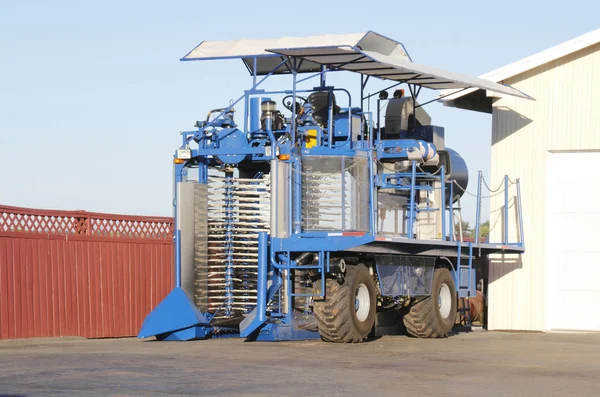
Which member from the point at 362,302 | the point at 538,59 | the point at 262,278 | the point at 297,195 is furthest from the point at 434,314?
the point at 538,59

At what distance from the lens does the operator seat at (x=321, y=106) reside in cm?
1781

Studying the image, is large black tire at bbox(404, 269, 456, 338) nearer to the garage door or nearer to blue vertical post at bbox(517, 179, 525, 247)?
blue vertical post at bbox(517, 179, 525, 247)

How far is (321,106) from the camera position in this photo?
58.6 ft

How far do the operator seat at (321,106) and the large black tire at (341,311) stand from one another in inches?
99.4

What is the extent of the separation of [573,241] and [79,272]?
873 centimetres

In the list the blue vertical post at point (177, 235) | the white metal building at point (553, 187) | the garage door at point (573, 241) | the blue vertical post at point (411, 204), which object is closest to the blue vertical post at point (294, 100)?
the blue vertical post at point (177, 235)

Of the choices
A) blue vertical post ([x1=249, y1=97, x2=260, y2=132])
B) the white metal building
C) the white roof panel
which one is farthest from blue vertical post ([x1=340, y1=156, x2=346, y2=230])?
the white metal building

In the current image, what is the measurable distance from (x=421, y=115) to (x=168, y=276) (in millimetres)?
5751

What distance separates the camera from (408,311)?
18844 mm

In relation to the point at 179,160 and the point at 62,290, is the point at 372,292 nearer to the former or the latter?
the point at 179,160

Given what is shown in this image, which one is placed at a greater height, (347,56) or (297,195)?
(347,56)

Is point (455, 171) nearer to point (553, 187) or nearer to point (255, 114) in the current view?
point (553, 187)

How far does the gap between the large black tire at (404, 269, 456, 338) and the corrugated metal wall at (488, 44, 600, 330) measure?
2.06 meters

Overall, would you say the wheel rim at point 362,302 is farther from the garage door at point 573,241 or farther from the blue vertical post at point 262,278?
the garage door at point 573,241
